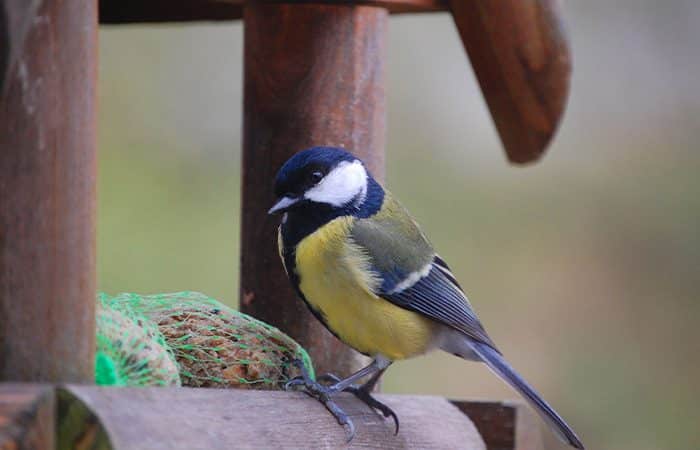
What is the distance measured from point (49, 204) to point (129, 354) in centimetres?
39

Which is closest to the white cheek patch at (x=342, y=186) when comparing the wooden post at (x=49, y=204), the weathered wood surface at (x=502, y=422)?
the weathered wood surface at (x=502, y=422)

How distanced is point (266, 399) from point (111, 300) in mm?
448

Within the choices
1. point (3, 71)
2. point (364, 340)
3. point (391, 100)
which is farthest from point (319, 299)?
point (391, 100)

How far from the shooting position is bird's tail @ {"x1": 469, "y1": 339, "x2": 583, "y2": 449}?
255 cm

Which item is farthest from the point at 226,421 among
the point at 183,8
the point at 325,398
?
the point at 183,8

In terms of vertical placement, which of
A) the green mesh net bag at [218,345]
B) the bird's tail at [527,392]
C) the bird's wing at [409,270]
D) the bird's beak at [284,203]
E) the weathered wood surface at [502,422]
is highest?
the bird's beak at [284,203]

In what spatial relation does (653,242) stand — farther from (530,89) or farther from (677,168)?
(530,89)

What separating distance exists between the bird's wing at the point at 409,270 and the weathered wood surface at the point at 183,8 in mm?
458

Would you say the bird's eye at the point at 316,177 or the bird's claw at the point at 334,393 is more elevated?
the bird's eye at the point at 316,177

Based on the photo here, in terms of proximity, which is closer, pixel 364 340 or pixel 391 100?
pixel 364 340

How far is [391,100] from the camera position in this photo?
19.9 feet

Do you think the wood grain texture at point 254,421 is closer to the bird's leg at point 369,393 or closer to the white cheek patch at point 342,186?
the bird's leg at point 369,393

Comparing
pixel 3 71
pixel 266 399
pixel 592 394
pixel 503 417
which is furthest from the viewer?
pixel 592 394

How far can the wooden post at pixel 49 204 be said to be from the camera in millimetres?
1659
